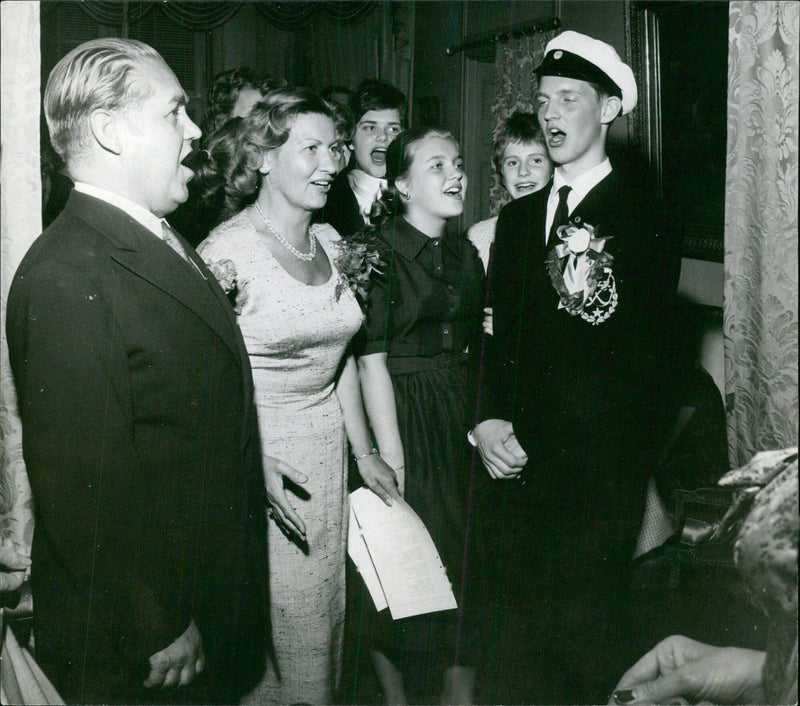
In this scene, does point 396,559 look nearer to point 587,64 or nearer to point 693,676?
point 693,676

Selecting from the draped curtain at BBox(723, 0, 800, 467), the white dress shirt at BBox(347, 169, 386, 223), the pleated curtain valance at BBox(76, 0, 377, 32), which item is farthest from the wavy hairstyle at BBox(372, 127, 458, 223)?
the pleated curtain valance at BBox(76, 0, 377, 32)

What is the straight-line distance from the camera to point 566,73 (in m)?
1.99

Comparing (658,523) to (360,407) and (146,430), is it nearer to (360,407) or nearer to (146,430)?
(360,407)

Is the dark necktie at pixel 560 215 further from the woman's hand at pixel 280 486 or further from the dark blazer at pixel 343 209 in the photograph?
the woman's hand at pixel 280 486

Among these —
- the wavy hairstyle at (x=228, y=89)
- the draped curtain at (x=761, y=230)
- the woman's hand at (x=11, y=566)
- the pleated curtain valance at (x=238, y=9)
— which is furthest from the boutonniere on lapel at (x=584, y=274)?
the pleated curtain valance at (x=238, y=9)

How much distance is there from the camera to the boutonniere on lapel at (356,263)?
1.99m

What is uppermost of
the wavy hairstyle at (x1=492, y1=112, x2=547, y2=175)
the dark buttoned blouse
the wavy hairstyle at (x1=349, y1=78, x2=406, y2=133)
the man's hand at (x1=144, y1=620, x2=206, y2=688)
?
the wavy hairstyle at (x1=349, y1=78, x2=406, y2=133)

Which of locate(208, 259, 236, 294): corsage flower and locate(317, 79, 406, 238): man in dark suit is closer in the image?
locate(208, 259, 236, 294): corsage flower

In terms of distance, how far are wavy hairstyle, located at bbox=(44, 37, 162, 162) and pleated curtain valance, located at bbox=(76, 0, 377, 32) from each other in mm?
3677

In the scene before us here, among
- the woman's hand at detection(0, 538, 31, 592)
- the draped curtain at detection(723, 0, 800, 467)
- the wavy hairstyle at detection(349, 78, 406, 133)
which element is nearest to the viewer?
the woman's hand at detection(0, 538, 31, 592)

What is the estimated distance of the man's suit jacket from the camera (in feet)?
6.36

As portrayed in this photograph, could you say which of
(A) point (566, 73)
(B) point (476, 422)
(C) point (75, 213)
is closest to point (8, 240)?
(C) point (75, 213)

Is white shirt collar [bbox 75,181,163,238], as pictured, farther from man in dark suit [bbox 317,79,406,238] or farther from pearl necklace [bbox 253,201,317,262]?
man in dark suit [bbox 317,79,406,238]

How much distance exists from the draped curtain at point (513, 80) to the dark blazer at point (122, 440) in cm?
198
